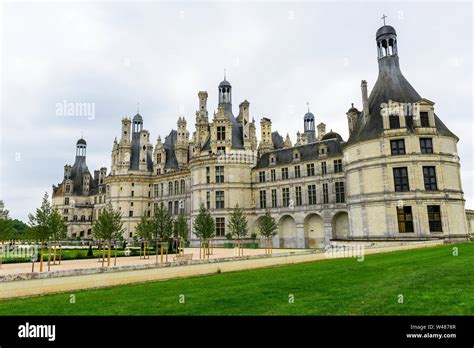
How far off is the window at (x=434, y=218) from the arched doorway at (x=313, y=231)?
13.4 metres

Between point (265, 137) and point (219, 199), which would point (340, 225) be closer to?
point (219, 199)

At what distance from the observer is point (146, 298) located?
10.2 metres

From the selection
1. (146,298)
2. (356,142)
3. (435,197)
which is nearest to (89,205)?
(356,142)

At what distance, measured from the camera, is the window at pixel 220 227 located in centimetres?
4697

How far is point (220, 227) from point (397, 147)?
79.8 ft

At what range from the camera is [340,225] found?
4238 centimetres

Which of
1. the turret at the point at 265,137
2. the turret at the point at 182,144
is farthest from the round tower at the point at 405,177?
the turret at the point at 182,144

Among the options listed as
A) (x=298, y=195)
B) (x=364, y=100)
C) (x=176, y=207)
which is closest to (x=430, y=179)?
(x=364, y=100)

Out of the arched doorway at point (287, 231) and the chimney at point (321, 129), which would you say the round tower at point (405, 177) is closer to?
the arched doorway at point (287, 231)

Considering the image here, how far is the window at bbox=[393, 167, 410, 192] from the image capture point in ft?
110

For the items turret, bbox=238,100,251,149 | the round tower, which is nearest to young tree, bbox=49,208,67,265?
the round tower

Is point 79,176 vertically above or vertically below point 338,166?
above

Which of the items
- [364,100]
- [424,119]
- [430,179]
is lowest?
[430,179]
